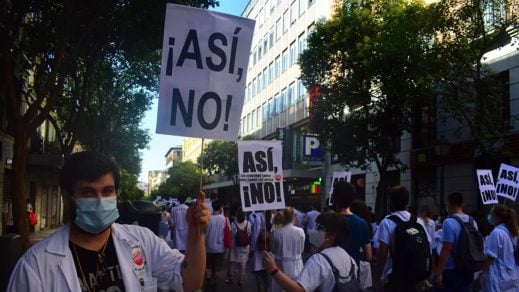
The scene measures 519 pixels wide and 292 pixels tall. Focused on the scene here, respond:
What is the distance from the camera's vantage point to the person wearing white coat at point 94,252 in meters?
2.54

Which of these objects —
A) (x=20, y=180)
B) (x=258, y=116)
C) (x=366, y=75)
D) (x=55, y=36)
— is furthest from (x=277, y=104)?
(x=20, y=180)

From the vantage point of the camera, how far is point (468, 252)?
6.91 metres

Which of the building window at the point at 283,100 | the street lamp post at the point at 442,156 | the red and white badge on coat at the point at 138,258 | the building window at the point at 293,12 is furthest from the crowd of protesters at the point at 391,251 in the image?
the building window at the point at 283,100

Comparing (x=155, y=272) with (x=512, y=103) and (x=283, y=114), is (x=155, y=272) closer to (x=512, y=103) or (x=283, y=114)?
(x=512, y=103)

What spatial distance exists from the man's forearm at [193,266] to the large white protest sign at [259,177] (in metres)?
4.07

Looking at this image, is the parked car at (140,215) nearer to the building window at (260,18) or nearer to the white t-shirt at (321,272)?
the white t-shirt at (321,272)

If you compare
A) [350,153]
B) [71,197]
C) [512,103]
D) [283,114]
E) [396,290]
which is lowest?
[396,290]

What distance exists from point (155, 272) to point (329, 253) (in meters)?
1.83

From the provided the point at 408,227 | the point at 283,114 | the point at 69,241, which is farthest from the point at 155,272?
the point at 283,114

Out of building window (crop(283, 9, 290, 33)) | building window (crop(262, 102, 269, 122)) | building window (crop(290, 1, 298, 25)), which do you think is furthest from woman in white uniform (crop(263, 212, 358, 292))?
building window (crop(262, 102, 269, 122))

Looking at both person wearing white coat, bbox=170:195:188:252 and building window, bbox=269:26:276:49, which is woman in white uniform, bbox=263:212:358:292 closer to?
person wearing white coat, bbox=170:195:188:252

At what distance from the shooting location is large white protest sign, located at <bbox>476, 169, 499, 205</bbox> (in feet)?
37.7

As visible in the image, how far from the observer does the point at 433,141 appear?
22844 mm

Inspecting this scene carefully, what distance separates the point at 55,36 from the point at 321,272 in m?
12.8
